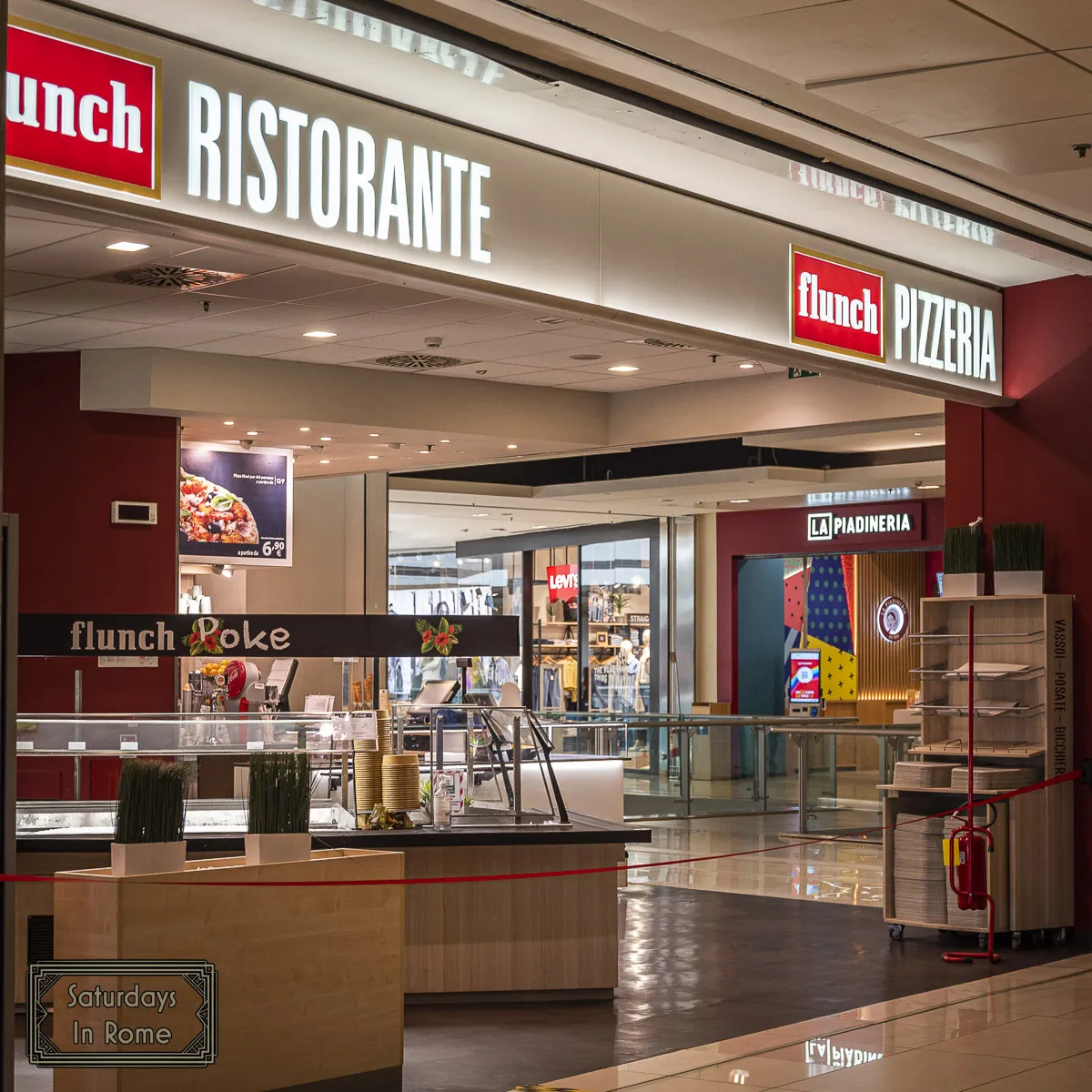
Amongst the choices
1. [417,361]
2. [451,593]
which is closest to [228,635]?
[417,361]

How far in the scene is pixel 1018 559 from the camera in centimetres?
858

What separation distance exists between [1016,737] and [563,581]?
1583cm

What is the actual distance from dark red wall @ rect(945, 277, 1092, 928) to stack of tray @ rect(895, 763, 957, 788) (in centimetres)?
70

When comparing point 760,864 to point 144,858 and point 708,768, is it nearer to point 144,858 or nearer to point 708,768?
point 708,768

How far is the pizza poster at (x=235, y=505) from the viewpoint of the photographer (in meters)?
12.2

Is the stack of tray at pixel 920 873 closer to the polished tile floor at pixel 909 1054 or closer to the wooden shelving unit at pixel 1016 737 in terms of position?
the wooden shelving unit at pixel 1016 737

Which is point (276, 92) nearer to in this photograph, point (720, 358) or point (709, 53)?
point (709, 53)

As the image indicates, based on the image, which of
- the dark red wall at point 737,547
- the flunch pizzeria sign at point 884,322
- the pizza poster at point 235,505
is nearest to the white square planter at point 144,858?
the flunch pizzeria sign at point 884,322

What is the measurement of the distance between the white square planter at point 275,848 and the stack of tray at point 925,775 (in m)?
4.27

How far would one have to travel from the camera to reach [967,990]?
7.13 m

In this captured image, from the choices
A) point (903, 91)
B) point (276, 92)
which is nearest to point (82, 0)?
point (276, 92)

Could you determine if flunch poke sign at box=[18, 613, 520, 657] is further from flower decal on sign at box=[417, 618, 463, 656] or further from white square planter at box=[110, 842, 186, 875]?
white square planter at box=[110, 842, 186, 875]

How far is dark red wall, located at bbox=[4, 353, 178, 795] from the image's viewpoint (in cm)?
1015

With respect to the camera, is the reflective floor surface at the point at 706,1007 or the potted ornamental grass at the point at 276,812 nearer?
the potted ornamental grass at the point at 276,812
